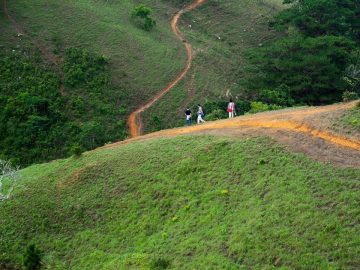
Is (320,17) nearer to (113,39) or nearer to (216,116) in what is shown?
(113,39)

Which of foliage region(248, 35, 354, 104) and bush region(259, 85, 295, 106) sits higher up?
foliage region(248, 35, 354, 104)

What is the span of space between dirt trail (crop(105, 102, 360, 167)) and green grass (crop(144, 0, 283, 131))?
1062 centimetres

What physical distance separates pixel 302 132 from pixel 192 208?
5452 mm

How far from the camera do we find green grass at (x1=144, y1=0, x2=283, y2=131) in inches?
1378

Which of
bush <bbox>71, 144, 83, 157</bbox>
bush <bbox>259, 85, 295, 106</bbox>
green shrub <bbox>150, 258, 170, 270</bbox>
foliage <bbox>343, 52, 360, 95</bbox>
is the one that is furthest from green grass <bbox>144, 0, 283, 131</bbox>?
green shrub <bbox>150, 258, 170, 270</bbox>

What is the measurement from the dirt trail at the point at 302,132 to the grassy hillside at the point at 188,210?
0.72 meters

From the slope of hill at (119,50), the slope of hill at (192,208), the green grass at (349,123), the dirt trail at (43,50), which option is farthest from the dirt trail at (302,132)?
the dirt trail at (43,50)

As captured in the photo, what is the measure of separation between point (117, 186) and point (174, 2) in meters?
33.2

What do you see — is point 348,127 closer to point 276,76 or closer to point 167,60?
point 276,76

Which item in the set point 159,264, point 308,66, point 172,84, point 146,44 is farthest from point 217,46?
point 159,264

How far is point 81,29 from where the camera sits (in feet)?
126

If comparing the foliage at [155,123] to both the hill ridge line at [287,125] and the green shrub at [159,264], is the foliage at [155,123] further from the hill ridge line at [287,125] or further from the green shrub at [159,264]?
the green shrub at [159,264]

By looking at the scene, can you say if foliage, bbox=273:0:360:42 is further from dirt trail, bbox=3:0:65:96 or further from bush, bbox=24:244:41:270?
bush, bbox=24:244:41:270

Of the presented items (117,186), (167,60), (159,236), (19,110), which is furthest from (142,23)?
(159,236)
